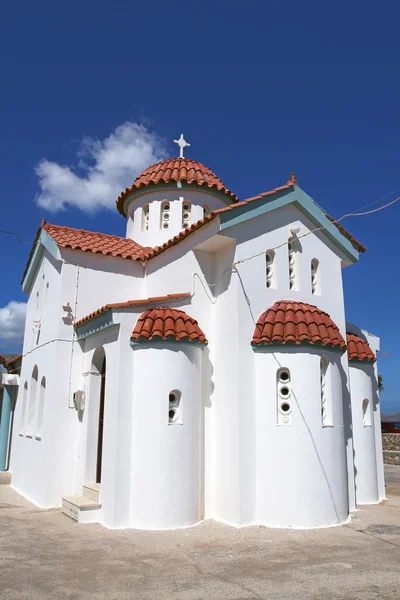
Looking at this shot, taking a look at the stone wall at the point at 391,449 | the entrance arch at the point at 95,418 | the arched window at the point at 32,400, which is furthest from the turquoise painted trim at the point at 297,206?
the stone wall at the point at 391,449

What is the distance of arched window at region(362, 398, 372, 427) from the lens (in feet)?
38.3

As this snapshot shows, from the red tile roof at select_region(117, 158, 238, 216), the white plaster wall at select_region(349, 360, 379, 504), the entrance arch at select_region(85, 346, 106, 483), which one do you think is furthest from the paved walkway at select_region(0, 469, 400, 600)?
the red tile roof at select_region(117, 158, 238, 216)

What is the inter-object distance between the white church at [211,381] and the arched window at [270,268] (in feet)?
0.09

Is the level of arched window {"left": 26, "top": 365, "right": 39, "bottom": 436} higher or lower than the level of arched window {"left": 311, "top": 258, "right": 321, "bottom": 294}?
lower

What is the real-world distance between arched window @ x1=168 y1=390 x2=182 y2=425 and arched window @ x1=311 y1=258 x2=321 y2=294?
3.96m

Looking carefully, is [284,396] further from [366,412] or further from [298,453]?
[366,412]

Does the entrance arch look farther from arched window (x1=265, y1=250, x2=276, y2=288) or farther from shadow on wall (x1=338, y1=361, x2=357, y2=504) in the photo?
shadow on wall (x1=338, y1=361, x2=357, y2=504)

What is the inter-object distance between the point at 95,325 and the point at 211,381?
2.59 meters

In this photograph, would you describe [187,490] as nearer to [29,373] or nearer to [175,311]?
[175,311]

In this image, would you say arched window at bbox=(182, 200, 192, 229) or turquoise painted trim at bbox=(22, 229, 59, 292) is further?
arched window at bbox=(182, 200, 192, 229)

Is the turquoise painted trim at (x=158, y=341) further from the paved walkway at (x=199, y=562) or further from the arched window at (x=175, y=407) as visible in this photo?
the paved walkway at (x=199, y=562)

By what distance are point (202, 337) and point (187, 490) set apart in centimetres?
276

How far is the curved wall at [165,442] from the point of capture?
871cm

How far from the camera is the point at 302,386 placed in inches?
366
